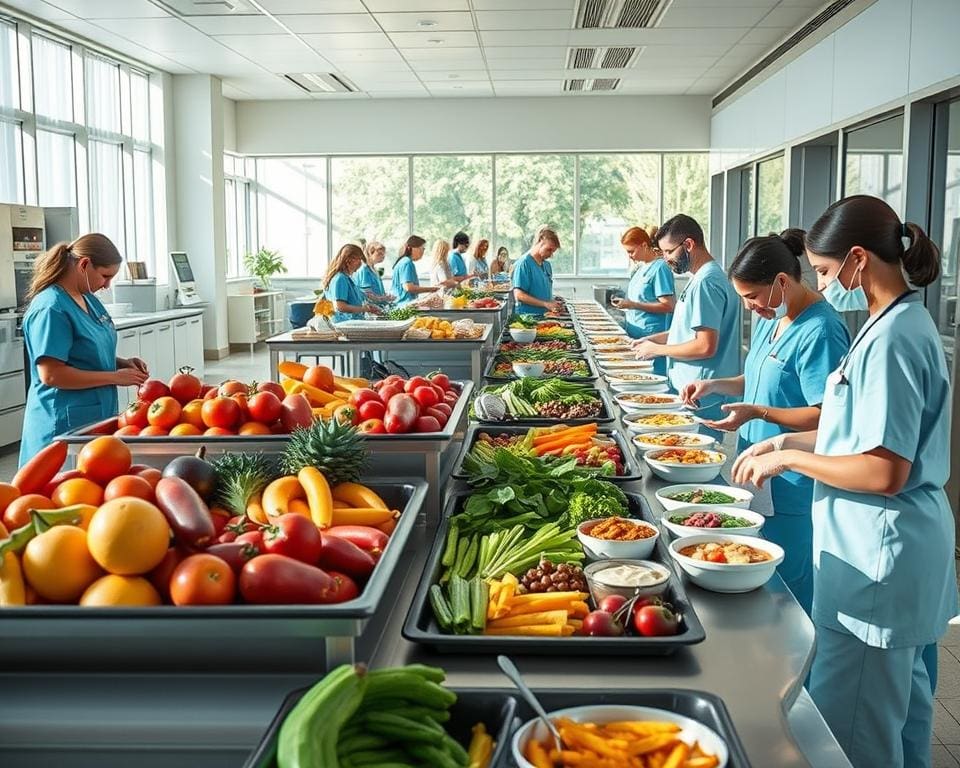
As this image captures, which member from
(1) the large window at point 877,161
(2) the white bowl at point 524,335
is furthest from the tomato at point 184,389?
(1) the large window at point 877,161

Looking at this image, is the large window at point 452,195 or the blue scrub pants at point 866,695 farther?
the large window at point 452,195

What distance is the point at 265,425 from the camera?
2412 mm

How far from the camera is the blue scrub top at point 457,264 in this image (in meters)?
12.3

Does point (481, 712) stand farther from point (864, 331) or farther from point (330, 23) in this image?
point (330, 23)

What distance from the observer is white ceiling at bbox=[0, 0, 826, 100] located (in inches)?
327

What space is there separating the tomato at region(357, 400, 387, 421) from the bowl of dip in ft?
2.51

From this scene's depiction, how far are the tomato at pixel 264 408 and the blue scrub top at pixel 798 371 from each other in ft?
4.79

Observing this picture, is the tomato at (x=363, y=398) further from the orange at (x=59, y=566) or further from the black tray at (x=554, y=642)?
the orange at (x=59, y=566)

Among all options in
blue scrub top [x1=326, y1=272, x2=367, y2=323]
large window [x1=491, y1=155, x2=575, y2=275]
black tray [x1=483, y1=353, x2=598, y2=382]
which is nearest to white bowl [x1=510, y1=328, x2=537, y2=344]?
black tray [x1=483, y1=353, x2=598, y2=382]

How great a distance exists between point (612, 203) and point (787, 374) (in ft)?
39.7

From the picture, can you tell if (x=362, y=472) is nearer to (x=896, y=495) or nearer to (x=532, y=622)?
(x=532, y=622)

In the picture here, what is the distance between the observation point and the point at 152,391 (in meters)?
2.63

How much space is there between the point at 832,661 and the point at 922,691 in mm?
247

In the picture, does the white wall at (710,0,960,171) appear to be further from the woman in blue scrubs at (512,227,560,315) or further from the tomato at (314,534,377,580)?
the tomato at (314,534,377,580)
